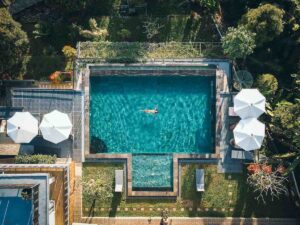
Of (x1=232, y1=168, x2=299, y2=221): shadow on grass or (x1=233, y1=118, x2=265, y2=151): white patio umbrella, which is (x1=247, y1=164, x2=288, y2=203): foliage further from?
(x1=233, y1=118, x2=265, y2=151): white patio umbrella

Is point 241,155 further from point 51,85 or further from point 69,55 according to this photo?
point 51,85

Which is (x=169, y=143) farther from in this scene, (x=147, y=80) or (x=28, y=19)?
(x=28, y=19)

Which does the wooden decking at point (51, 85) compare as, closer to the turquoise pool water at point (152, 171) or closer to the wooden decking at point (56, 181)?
the wooden decking at point (56, 181)

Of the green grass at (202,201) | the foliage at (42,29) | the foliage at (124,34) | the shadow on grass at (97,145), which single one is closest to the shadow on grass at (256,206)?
the green grass at (202,201)

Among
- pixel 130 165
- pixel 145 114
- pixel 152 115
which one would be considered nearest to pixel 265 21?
pixel 152 115

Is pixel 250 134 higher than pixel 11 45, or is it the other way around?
pixel 11 45

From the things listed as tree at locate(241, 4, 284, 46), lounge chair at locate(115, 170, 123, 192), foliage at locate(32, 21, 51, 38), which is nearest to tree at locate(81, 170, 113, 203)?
lounge chair at locate(115, 170, 123, 192)
